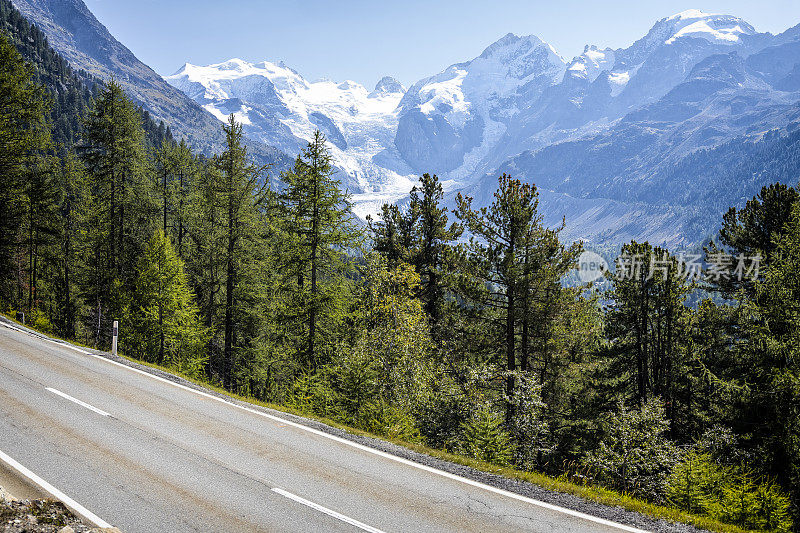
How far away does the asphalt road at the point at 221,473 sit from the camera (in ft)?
28.4

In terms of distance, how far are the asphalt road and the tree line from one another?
501cm

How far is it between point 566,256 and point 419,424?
1027cm

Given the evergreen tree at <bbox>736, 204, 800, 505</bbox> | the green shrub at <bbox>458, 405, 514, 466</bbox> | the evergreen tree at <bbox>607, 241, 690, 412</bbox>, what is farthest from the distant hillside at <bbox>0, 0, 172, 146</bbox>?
the evergreen tree at <bbox>736, 204, 800, 505</bbox>

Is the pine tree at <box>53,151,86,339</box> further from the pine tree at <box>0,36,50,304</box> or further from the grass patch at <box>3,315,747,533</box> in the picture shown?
the grass patch at <box>3,315,747,533</box>

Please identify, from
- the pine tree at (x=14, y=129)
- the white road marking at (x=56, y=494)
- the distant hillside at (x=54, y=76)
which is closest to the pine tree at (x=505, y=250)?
the white road marking at (x=56, y=494)

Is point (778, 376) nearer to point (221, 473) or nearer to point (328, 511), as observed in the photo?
point (328, 511)

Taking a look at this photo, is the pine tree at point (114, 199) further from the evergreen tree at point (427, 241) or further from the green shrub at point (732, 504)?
the green shrub at point (732, 504)

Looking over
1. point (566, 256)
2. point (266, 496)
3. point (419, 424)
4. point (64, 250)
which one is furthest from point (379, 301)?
point (64, 250)

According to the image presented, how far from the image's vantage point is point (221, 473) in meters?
10.1

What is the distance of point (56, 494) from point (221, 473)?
2.94 m

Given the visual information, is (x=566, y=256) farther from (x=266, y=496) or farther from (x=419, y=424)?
(x=266, y=496)

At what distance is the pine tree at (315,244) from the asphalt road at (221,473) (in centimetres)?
1036

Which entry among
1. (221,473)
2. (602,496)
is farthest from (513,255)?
(221,473)

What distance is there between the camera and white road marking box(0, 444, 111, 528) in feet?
26.8
